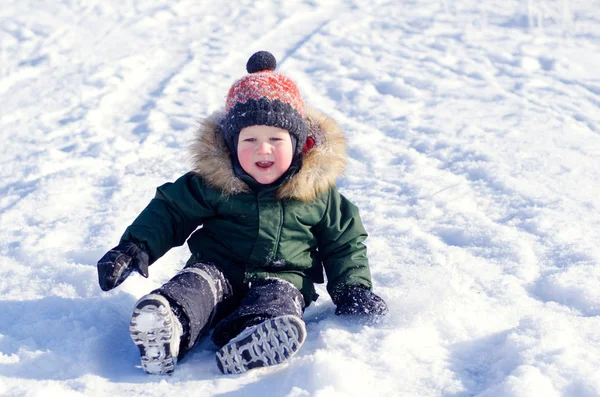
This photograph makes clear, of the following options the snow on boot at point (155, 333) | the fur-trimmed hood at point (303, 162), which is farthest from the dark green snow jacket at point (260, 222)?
the snow on boot at point (155, 333)

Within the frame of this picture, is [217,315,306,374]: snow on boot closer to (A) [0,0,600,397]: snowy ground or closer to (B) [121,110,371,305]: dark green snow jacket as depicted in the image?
(A) [0,0,600,397]: snowy ground

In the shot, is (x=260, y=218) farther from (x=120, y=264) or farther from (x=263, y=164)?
(x=120, y=264)

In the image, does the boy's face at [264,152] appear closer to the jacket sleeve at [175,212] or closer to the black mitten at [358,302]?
the jacket sleeve at [175,212]

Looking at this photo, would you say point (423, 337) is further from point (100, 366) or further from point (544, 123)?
point (544, 123)

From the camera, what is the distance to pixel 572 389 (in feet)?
6.06

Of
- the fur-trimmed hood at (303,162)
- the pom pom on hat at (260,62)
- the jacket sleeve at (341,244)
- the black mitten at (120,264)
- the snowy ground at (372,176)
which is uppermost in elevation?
the pom pom on hat at (260,62)

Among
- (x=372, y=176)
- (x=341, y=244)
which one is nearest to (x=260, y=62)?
(x=341, y=244)

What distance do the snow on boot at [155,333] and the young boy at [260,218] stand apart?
21cm

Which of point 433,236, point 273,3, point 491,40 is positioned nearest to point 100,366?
point 433,236

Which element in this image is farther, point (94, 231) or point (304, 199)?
point (94, 231)

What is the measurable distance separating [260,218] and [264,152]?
237 mm

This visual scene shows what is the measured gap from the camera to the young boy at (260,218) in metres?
2.36

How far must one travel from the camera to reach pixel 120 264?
87.5 inches

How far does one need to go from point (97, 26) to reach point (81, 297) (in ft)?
18.8
